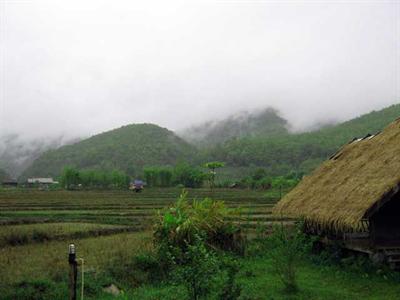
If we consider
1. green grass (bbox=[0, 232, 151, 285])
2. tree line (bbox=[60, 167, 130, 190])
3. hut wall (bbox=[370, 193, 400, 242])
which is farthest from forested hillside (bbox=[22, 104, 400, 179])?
hut wall (bbox=[370, 193, 400, 242])

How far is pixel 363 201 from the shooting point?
10609 mm

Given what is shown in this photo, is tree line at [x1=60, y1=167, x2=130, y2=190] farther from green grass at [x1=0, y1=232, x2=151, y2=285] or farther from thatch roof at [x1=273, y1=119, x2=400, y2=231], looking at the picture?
thatch roof at [x1=273, y1=119, x2=400, y2=231]

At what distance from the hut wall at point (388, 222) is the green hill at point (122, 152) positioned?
325 feet

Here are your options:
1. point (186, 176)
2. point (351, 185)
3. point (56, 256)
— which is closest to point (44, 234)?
point (56, 256)

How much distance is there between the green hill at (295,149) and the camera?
9641cm

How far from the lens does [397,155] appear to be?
11500mm

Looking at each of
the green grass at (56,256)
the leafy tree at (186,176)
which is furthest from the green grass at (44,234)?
the leafy tree at (186,176)

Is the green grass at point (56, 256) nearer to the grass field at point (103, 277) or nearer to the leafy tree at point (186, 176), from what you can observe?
the grass field at point (103, 277)

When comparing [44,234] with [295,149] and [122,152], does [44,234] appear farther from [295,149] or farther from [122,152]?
[122,152]

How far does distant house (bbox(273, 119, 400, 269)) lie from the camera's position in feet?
34.6

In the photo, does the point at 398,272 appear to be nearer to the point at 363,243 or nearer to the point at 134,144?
the point at 363,243

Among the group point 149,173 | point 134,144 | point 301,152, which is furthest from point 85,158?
point 301,152

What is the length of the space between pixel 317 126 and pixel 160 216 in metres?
173

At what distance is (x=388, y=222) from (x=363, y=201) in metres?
1.75
